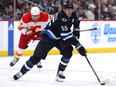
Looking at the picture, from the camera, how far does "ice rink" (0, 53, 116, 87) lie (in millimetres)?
5529

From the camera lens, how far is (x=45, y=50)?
5.49 m

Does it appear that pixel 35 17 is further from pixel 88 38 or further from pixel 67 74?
pixel 88 38

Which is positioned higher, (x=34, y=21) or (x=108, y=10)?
(x=34, y=21)

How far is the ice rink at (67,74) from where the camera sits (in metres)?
5.53

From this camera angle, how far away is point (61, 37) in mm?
5586

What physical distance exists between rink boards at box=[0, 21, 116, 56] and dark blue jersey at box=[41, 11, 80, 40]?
12.6ft

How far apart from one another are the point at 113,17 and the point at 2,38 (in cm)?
357

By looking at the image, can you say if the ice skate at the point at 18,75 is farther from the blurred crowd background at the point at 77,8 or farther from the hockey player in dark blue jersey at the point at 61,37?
the blurred crowd background at the point at 77,8

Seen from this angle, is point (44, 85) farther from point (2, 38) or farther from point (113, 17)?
point (113, 17)

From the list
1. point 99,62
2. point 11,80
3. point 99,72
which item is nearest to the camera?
point 11,80

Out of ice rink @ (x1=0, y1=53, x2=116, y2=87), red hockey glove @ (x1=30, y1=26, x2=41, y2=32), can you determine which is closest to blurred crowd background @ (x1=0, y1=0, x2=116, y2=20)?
ice rink @ (x1=0, y1=53, x2=116, y2=87)

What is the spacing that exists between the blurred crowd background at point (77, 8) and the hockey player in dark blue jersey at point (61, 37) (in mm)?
3965

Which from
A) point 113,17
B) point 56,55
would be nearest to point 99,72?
point 56,55

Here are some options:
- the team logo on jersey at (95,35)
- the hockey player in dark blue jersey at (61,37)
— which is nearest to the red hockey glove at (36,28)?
the hockey player in dark blue jersey at (61,37)
